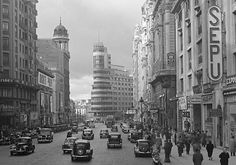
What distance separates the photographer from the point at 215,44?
35312 mm

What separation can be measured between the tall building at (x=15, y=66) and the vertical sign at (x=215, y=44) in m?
56.0

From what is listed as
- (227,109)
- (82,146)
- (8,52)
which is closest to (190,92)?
(227,109)

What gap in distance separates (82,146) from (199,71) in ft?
69.9

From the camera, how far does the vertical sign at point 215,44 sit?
34.6 meters

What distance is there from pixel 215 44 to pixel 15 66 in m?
66.3

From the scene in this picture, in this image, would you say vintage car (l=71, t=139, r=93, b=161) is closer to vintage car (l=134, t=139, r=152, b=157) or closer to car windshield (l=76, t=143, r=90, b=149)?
car windshield (l=76, t=143, r=90, b=149)

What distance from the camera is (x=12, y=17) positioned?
310 ft

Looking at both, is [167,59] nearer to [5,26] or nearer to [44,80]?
[5,26]

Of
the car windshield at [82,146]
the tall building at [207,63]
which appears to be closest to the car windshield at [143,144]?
the car windshield at [82,146]

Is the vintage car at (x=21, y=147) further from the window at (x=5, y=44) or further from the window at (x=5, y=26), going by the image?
the window at (x=5, y=26)

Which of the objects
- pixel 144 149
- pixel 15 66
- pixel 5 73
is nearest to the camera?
pixel 144 149

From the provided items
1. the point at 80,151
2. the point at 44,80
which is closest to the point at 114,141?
the point at 80,151

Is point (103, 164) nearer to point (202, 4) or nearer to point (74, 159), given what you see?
point (74, 159)

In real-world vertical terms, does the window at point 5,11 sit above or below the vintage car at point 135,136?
above
